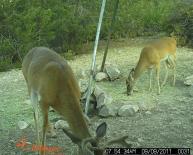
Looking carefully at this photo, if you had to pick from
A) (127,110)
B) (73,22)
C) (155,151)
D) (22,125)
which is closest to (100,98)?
(127,110)

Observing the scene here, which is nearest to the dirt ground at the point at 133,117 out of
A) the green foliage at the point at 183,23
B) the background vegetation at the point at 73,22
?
the background vegetation at the point at 73,22

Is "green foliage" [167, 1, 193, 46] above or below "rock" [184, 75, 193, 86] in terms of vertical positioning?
above

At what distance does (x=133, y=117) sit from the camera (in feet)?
27.6

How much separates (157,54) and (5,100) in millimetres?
Answer: 3866

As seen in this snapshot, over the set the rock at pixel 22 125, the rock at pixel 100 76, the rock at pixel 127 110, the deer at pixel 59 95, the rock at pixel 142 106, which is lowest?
the rock at pixel 100 76

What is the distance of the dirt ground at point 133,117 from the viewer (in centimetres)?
718

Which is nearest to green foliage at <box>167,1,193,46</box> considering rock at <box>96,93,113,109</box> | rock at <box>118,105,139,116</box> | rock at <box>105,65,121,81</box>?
rock at <box>105,65,121,81</box>

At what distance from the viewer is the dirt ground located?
718 centimetres

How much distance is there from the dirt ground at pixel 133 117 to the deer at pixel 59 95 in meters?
0.55

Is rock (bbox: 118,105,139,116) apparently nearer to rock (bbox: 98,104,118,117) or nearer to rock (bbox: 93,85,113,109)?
rock (bbox: 98,104,118,117)

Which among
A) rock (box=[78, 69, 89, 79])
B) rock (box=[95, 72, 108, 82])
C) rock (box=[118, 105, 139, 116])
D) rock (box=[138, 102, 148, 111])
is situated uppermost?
rock (box=[118, 105, 139, 116])

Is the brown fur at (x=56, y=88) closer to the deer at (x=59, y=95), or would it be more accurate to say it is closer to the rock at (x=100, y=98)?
the deer at (x=59, y=95)

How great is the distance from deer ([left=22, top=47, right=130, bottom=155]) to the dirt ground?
550 millimetres

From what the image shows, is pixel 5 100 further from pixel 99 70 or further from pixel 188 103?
pixel 188 103
